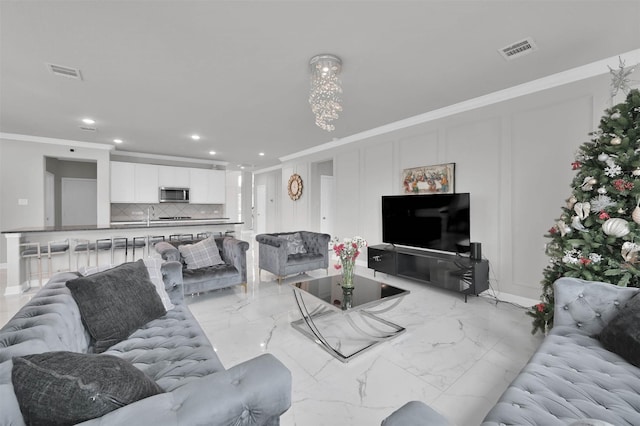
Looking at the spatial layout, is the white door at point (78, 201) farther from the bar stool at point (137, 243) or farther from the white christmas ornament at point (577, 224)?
the white christmas ornament at point (577, 224)

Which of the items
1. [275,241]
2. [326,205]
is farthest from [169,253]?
[326,205]

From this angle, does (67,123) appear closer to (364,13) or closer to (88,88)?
(88,88)

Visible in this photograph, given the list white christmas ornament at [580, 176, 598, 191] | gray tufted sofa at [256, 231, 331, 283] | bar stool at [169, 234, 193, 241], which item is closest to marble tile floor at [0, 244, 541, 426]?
gray tufted sofa at [256, 231, 331, 283]

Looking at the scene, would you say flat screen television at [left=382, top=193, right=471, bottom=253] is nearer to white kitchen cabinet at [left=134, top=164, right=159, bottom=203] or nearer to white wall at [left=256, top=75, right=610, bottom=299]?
white wall at [left=256, top=75, right=610, bottom=299]

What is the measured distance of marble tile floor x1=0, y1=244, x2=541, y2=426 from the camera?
5.80ft

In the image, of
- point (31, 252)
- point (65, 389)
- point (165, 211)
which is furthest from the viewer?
point (165, 211)

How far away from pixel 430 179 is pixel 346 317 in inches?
101

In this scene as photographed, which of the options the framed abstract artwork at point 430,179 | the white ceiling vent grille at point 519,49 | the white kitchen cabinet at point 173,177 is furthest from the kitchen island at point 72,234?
the white ceiling vent grille at point 519,49

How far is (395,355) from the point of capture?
2.33m

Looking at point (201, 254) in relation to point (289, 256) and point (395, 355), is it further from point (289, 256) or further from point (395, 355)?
point (395, 355)

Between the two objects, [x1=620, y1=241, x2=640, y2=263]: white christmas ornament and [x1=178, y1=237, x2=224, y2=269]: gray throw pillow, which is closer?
[x1=620, y1=241, x2=640, y2=263]: white christmas ornament

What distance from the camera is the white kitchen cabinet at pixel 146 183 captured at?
22.7 ft

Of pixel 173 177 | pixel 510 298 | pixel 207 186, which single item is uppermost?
pixel 173 177

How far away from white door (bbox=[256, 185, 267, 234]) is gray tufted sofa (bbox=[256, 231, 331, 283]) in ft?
17.7
